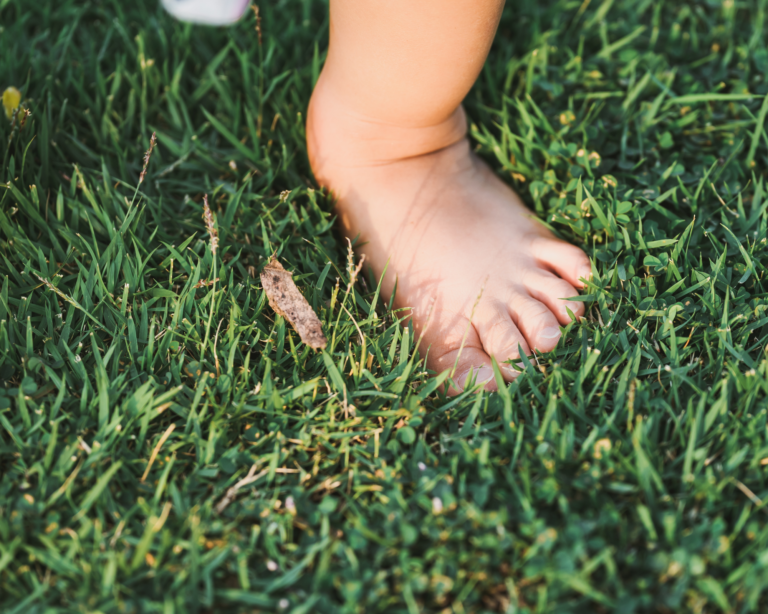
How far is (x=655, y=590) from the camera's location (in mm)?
933

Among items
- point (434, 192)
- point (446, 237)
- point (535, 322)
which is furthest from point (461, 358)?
point (434, 192)

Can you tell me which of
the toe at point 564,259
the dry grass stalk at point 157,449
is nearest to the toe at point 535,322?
the toe at point 564,259

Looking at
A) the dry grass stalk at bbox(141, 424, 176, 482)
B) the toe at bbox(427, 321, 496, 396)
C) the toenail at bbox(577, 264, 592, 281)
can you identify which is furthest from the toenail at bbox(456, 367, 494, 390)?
the dry grass stalk at bbox(141, 424, 176, 482)

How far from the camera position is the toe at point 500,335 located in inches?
56.2

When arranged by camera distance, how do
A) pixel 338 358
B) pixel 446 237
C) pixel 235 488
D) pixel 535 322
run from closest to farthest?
pixel 235 488 → pixel 338 358 → pixel 535 322 → pixel 446 237

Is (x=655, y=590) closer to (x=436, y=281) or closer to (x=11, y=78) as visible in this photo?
(x=436, y=281)

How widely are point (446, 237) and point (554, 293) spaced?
0.30 meters

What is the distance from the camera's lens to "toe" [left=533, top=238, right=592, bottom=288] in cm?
150

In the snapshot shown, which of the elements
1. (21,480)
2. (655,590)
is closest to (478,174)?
(655,590)

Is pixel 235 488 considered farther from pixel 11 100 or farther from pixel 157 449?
pixel 11 100

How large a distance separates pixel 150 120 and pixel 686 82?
1.56 metres

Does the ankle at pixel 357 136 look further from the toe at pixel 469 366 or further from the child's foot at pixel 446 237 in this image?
the toe at pixel 469 366

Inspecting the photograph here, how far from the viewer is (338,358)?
132 centimetres

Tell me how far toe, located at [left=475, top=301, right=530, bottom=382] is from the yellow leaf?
1.30 m
